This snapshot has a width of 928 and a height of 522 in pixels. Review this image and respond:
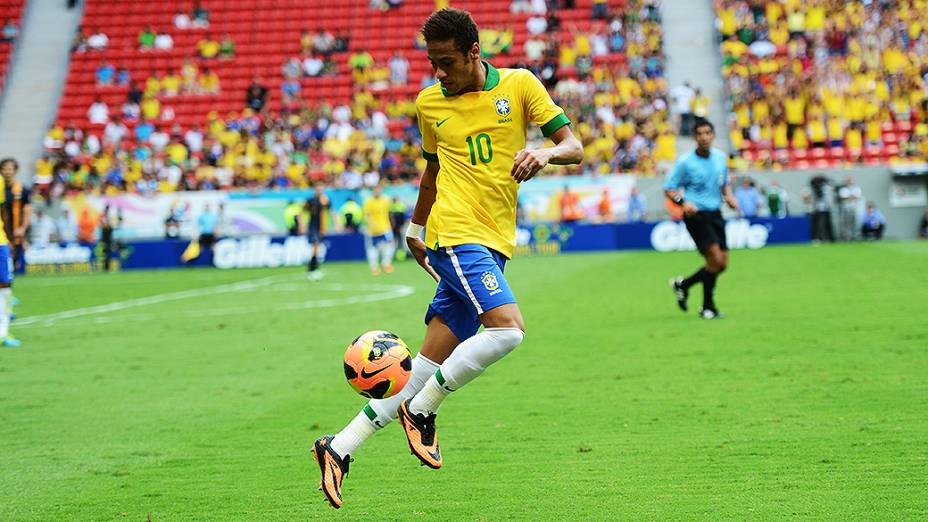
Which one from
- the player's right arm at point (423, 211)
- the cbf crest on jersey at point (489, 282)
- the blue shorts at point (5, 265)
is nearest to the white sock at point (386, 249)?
the blue shorts at point (5, 265)

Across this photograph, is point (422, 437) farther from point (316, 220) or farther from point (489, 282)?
point (316, 220)

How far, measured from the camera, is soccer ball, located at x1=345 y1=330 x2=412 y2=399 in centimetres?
607

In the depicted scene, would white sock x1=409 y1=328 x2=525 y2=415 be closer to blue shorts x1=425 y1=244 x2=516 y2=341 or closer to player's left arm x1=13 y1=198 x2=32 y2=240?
blue shorts x1=425 y1=244 x2=516 y2=341

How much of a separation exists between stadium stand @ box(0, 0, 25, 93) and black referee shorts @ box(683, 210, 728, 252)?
36.3 metres

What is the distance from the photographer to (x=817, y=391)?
910 cm

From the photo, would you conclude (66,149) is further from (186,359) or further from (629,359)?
(629,359)

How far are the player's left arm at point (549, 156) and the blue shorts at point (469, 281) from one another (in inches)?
19.5

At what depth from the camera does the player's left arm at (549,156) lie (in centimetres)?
553

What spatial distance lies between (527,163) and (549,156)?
227mm

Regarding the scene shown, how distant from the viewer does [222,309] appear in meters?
19.5

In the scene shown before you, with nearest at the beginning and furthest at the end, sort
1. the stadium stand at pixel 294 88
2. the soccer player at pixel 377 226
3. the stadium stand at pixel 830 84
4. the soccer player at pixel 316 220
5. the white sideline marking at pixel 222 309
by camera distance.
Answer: the white sideline marking at pixel 222 309
the soccer player at pixel 316 220
the soccer player at pixel 377 226
the stadium stand at pixel 830 84
the stadium stand at pixel 294 88

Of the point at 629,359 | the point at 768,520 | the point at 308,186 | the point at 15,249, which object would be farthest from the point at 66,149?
the point at 768,520

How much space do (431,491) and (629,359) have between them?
5455mm

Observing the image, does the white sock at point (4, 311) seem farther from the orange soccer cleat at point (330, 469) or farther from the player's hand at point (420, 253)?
the orange soccer cleat at point (330, 469)
